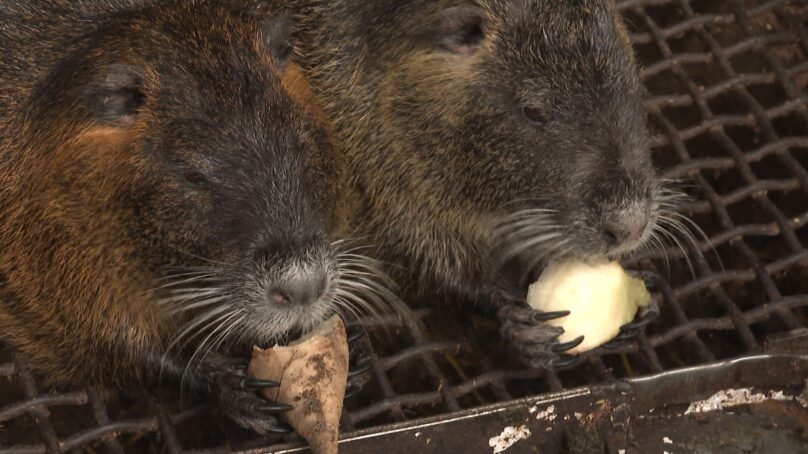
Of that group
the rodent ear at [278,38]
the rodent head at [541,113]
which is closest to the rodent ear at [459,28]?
the rodent head at [541,113]

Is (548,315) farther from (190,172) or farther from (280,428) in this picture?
(190,172)

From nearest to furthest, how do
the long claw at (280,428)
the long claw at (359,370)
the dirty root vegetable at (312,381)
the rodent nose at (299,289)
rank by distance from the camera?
the rodent nose at (299,289) → the dirty root vegetable at (312,381) → the long claw at (280,428) → the long claw at (359,370)

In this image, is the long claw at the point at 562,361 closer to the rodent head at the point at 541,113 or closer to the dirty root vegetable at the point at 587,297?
the dirty root vegetable at the point at 587,297

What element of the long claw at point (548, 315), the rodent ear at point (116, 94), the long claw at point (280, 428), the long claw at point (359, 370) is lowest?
the long claw at point (280, 428)

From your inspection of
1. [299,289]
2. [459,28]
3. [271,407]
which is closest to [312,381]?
[271,407]

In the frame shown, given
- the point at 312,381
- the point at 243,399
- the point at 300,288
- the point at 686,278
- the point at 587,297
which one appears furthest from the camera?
the point at 686,278

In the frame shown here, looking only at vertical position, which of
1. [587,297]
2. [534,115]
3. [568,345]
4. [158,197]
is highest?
[534,115]

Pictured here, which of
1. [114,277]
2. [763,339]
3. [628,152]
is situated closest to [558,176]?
[628,152]
